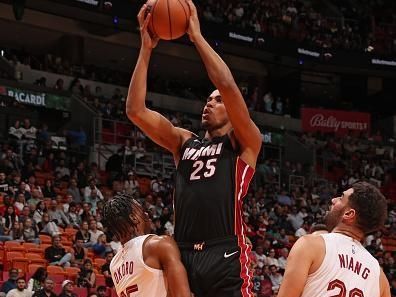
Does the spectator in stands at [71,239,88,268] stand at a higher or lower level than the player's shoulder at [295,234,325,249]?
lower

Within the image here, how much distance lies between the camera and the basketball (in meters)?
3.81

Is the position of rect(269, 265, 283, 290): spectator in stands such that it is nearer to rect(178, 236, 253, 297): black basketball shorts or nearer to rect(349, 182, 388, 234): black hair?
rect(178, 236, 253, 297): black basketball shorts

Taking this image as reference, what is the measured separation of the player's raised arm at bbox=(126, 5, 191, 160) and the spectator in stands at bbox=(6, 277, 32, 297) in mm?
6459

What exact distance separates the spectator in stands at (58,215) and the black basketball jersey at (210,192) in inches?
369

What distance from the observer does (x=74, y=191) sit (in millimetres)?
14602

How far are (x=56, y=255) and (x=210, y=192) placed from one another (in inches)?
328

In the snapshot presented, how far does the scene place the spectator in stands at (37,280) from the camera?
1035 centimetres

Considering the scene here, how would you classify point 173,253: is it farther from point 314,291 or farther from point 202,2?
point 202,2

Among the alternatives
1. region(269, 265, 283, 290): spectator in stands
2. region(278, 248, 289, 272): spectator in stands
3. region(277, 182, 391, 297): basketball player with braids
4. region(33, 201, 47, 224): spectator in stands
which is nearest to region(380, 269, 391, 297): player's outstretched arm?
region(277, 182, 391, 297): basketball player with braids

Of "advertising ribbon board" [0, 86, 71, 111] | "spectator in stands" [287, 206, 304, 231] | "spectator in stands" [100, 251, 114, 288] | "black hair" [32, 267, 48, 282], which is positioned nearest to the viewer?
"black hair" [32, 267, 48, 282]

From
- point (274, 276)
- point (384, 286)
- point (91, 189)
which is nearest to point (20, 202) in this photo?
point (91, 189)

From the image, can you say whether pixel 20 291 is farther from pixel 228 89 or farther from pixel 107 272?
pixel 228 89

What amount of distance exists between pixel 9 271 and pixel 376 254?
799 cm

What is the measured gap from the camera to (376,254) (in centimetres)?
1583
